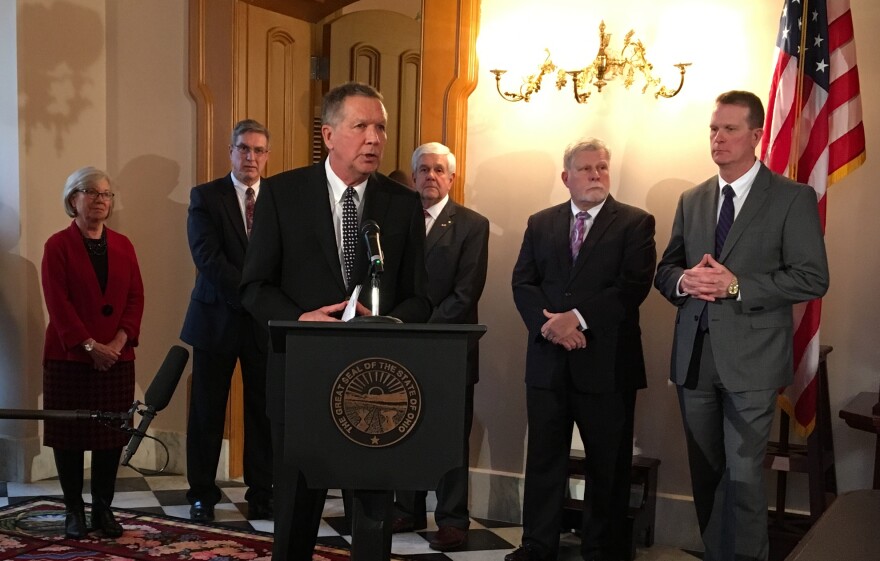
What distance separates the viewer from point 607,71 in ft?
15.2

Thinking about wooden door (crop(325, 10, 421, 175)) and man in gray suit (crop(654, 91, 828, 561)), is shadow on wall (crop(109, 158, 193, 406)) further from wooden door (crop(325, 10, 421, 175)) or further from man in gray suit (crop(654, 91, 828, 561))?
man in gray suit (crop(654, 91, 828, 561))

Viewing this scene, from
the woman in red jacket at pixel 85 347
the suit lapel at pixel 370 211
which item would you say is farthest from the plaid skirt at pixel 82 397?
the suit lapel at pixel 370 211

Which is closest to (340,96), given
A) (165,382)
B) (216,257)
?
(165,382)

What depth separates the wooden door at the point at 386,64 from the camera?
637cm

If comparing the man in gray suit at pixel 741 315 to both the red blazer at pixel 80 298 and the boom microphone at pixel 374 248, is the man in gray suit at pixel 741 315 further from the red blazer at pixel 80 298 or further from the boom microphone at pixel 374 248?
the red blazer at pixel 80 298

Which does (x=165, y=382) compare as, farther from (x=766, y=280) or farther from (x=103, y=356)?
(x=103, y=356)

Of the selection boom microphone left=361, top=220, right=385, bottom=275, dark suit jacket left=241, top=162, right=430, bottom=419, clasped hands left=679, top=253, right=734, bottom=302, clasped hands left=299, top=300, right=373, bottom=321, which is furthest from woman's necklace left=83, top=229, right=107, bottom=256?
clasped hands left=679, top=253, right=734, bottom=302

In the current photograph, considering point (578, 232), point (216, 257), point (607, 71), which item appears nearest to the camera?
point (578, 232)

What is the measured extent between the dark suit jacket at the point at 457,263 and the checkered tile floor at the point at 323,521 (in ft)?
2.51

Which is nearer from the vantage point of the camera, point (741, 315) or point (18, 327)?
point (741, 315)

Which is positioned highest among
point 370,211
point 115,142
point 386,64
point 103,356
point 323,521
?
point 386,64

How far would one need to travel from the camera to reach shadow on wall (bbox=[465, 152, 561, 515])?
5.01m

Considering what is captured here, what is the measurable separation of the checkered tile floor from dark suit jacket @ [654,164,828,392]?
1.24 meters

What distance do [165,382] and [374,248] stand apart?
61cm
